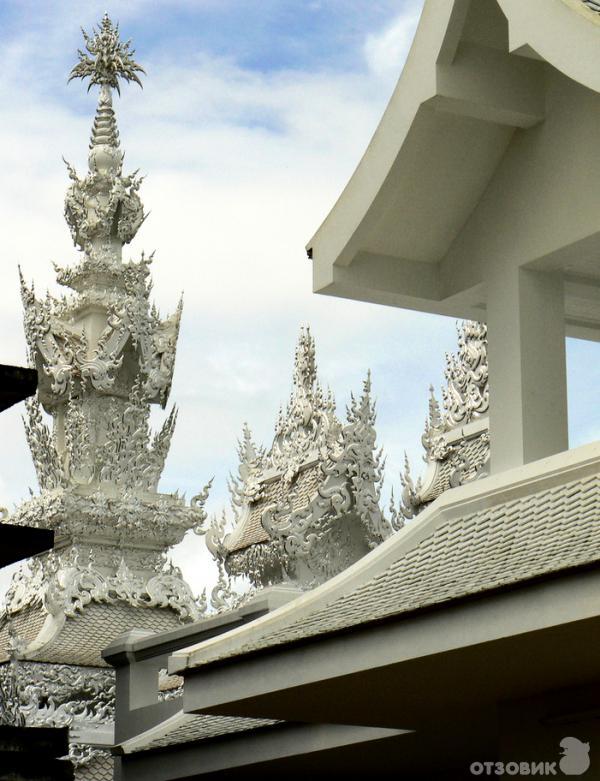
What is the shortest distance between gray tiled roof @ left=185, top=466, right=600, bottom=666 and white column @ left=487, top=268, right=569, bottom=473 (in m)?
0.52

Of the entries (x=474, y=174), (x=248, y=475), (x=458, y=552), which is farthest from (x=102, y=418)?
(x=458, y=552)

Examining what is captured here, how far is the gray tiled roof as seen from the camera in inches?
194

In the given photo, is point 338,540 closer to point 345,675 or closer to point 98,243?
point 98,243

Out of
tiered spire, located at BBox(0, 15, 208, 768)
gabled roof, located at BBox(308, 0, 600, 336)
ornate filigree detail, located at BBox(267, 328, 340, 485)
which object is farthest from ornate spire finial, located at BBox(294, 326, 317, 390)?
gabled roof, located at BBox(308, 0, 600, 336)

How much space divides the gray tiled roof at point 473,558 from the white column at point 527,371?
52 centimetres

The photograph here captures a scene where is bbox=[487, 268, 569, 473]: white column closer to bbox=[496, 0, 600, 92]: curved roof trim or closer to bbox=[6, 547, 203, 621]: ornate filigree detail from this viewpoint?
bbox=[496, 0, 600, 92]: curved roof trim

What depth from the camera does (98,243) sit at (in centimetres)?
2692

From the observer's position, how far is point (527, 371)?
6.70m

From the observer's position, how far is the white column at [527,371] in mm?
6641

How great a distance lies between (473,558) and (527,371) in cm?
139

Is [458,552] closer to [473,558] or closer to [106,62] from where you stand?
[473,558]

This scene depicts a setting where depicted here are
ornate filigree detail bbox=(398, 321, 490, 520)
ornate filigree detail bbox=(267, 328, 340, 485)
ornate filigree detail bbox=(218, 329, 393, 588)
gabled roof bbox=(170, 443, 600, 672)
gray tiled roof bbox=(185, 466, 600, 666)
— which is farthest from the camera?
ornate filigree detail bbox=(267, 328, 340, 485)

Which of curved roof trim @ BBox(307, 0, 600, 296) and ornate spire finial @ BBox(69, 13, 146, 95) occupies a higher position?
ornate spire finial @ BBox(69, 13, 146, 95)

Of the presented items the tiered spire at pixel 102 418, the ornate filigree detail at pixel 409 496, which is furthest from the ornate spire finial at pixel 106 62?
the ornate filigree detail at pixel 409 496
